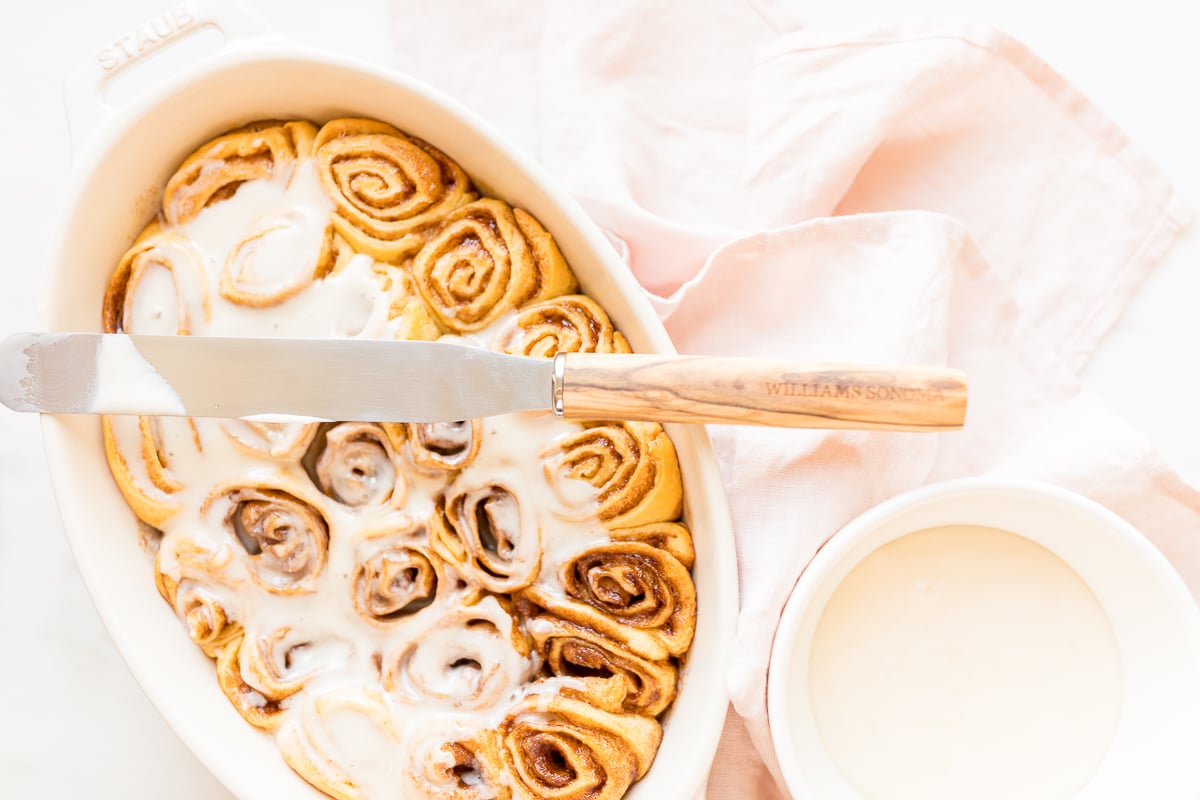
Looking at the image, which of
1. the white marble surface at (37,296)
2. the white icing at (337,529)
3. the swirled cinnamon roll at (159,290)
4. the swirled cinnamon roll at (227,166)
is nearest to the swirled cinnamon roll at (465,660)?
the white icing at (337,529)

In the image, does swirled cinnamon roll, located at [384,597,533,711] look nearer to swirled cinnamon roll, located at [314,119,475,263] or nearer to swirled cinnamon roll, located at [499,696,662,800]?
swirled cinnamon roll, located at [499,696,662,800]

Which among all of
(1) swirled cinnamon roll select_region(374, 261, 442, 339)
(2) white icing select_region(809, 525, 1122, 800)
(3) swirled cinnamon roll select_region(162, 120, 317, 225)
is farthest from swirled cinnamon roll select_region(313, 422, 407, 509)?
(2) white icing select_region(809, 525, 1122, 800)

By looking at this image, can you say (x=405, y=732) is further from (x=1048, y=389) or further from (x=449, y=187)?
(x=1048, y=389)

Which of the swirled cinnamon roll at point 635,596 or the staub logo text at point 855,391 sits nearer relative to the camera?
the staub logo text at point 855,391

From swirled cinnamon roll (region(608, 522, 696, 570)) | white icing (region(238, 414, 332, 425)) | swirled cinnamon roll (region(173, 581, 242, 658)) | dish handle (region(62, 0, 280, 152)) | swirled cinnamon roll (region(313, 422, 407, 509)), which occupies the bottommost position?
swirled cinnamon roll (region(173, 581, 242, 658))

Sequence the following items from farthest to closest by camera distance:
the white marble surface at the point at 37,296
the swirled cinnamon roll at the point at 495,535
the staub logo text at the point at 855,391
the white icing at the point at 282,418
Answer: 1. the white marble surface at the point at 37,296
2. the swirled cinnamon roll at the point at 495,535
3. the white icing at the point at 282,418
4. the staub logo text at the point at 855,391

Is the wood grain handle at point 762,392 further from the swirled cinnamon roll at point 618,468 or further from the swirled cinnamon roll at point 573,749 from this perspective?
the swirled cinnamon roll at point 573,749
